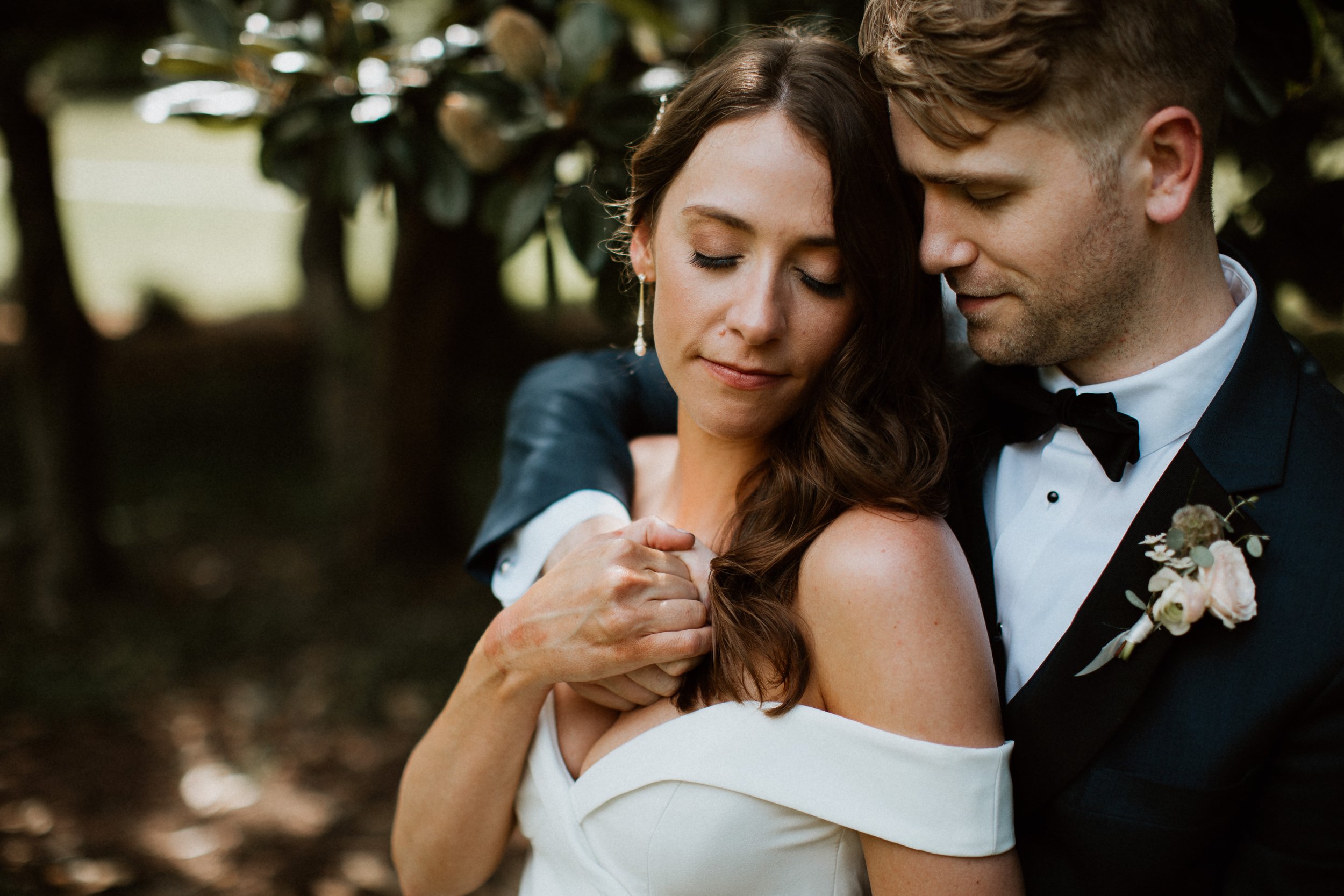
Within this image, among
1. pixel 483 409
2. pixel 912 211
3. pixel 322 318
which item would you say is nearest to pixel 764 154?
pixel 912 211

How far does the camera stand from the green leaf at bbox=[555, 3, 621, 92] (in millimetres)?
2244

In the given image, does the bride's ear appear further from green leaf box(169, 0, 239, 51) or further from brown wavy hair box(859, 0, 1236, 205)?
green leaf box(169, 0, 239, 51)

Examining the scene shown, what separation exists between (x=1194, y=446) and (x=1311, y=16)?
1023 millimetres

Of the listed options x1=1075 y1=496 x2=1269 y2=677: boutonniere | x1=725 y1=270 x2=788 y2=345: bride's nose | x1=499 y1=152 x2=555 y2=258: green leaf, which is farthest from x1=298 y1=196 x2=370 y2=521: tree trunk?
x1=1075 y1=496 x2=1269 y2=677: boutonniere

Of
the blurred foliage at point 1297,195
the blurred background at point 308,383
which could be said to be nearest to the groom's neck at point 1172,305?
the blurred background at point 308,383

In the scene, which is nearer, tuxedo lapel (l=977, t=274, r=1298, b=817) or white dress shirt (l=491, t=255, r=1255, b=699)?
tuxedo lapel (l=977, t=274, r=1298, b=817)

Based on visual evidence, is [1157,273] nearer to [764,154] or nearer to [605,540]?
[764,154]

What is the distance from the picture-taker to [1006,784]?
1478mm

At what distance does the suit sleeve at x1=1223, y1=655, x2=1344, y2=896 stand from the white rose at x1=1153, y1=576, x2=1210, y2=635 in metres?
0.20

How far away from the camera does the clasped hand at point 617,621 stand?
1.61 meters

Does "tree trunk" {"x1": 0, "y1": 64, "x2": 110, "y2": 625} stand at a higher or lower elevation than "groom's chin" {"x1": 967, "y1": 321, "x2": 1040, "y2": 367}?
lower

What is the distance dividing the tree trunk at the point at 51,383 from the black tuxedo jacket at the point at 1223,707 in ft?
16.1

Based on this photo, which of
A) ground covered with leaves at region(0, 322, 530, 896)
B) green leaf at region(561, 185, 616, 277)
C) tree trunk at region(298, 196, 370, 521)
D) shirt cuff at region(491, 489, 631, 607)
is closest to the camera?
shirt cuff at region(491, 489, 631, 607)

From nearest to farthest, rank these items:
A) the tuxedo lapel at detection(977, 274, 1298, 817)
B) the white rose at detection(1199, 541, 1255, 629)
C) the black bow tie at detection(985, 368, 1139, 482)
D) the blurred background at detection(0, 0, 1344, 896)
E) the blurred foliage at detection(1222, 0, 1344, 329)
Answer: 1. the white rose at detection(1199, 541, 1255, 629)
2. the tuxedo lapel at detection(977, 274, 1298, 817)
3. the black bow tie at detection(985, 368, 1139, 482)
4. the blurred background at detection(0, 0, 1344, 896)
5. the blurred foliage at detection(1222, 0, 1344, 329)
